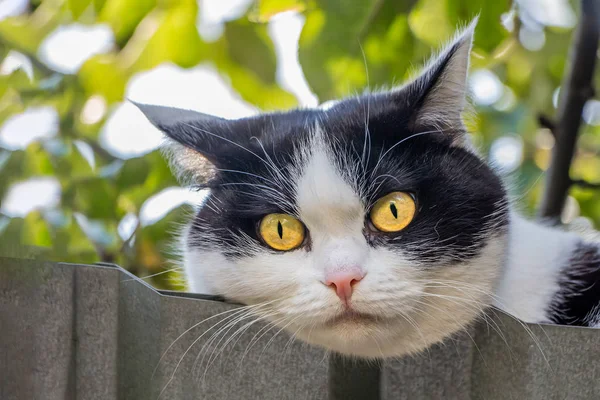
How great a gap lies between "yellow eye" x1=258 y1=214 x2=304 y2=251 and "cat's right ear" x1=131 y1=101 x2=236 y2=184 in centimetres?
19

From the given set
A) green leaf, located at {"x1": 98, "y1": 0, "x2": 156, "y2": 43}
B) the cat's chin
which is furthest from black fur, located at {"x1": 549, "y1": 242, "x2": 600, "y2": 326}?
green leaf, located at {"x1": 98, "y1": 0, "x2": 156, "y2": 43}

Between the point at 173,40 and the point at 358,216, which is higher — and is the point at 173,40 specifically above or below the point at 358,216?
above

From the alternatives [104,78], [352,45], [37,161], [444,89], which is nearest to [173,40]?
[104,78]

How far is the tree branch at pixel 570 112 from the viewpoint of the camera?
6.49 ft

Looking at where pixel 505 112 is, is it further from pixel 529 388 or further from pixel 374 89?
pixel 529 388

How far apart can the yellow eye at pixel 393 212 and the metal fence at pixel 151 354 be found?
0.23m

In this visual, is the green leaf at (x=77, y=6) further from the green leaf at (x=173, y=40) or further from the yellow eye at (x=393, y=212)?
the yellow eye at (x=393, y=212)

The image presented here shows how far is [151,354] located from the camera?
1.08 metres

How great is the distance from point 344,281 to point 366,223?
153mm

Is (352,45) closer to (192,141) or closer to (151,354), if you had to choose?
(192,141)

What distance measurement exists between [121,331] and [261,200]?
0.36 meters

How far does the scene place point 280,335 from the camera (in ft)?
3.67

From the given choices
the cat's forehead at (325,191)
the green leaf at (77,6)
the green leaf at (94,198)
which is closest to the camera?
the cat's forehead at (325,191)

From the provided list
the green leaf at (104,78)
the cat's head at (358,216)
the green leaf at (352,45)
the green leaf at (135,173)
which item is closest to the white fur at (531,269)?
the cat's head at (358,216)
